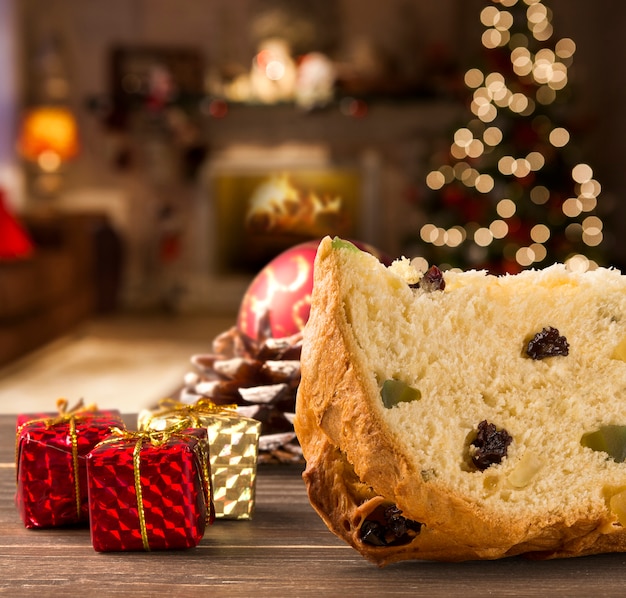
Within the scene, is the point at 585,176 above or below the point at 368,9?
below

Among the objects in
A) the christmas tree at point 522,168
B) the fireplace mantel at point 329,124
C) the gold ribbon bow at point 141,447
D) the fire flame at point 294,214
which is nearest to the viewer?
the gold ribbon bow at point 141,447

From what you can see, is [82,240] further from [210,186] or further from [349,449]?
[349,449]

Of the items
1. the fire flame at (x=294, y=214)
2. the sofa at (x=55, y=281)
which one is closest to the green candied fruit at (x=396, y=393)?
the fire flame at (x=294, y=214)

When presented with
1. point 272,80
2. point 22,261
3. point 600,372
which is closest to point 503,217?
point 272,80

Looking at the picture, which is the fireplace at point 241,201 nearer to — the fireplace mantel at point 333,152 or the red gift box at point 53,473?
the fireplace mantel at point 333,152

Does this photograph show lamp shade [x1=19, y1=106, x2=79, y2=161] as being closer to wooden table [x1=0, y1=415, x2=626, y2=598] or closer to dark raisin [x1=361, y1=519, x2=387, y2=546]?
wooden table [x1=0, y1=415, x2=626, y2=598]

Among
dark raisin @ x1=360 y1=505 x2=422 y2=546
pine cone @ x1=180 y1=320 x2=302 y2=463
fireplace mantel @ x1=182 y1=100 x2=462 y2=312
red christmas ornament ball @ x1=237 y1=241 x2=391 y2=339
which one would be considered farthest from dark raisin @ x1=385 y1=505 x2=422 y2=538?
fireplace mantel @ x1=182 y1=100 x2=462 y2=312
